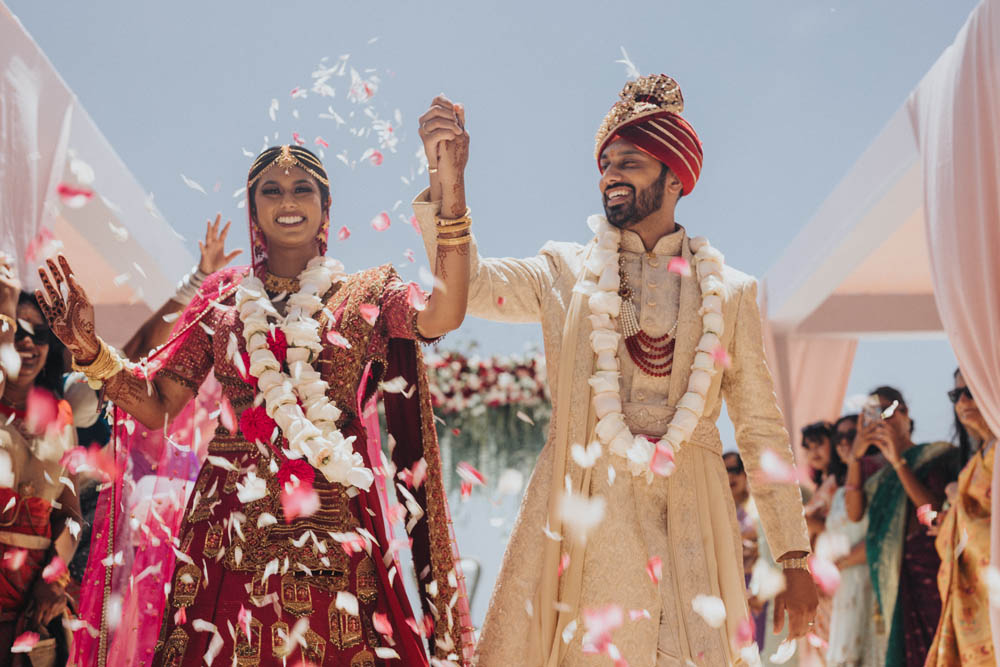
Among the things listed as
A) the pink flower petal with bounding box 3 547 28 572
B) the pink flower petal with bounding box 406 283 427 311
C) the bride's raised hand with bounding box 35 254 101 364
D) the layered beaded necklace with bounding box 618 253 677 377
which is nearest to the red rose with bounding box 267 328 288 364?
the pink flower petal with bounding box 406 283 427 311

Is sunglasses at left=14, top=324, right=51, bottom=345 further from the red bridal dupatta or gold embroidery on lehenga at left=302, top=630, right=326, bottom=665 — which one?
gold embroidery on lehenga at left=302, top=630, right=326, bottom=665

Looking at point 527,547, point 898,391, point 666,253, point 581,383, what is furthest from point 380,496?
point 898,391

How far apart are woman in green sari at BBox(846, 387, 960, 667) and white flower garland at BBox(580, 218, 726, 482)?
10.8 ft

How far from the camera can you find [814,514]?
7.38m

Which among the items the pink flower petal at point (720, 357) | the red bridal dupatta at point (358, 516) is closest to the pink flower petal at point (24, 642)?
the red bridal dupatta at point (358, 516)

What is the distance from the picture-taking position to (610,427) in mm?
3025

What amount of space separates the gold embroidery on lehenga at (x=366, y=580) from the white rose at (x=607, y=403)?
2.53ft

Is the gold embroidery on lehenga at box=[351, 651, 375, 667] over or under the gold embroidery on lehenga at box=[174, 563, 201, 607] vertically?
under

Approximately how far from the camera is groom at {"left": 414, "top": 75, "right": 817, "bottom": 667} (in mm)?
2941

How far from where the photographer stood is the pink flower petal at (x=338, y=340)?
10.6ft

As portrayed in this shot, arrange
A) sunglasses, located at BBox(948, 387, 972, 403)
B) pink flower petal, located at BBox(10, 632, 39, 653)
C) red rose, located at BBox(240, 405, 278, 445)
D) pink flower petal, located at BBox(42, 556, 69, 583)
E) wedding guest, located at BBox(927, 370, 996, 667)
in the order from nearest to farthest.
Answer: red rose, located at BBox(240, 405, 278, 445), pink flower petal, located at BBox(10, 632, 39, 653), pink flower petal, located at BBox(42, 556, 69, 583), wedding guest, located at BBox(927, 370, 996, 667), sunglasses, located at BBox(948, 387, 972, 403)

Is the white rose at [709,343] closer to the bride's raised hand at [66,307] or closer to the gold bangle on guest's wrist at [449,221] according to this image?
the gold bangle on guest's wrist at [449,221]

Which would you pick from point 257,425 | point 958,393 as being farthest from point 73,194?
point 958,393

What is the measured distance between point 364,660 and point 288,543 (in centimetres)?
38
